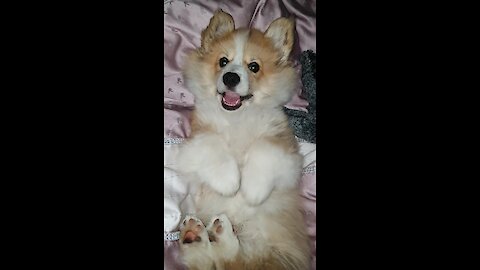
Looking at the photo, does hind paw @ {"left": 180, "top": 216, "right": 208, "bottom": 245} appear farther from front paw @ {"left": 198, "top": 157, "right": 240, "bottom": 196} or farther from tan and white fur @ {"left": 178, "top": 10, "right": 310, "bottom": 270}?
front paw @ {"left": 198, "top": 157, "right": 240, "bottom": 196}

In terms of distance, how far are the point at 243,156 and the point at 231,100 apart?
0.70ft

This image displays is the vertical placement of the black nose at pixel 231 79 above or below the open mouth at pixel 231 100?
above

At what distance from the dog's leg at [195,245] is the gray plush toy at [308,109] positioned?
Answer: 1.70 ft

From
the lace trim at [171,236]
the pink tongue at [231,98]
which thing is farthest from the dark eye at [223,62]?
the lace trim at [171,236]

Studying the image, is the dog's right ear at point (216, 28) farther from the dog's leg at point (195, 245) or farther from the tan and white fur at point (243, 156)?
the dog's leg at point (195, 245)

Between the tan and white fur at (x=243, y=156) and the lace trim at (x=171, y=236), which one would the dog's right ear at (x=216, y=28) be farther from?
the lace trim at (x=171, y=236)

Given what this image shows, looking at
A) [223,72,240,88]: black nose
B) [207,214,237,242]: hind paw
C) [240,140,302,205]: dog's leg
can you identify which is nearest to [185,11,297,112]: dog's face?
[223,72,240,88]: black nose

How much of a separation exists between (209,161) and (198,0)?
1.98 ft

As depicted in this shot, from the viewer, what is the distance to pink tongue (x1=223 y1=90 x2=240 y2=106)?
6.18ft

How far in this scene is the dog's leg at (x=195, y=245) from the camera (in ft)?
5.97

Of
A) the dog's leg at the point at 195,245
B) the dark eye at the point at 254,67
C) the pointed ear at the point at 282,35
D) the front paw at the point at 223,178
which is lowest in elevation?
the dog's leg at the point at 195,245

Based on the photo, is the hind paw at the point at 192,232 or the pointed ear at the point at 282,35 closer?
the hind paw at the point at 192,232

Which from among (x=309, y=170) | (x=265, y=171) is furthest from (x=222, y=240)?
(x=309, y=170)

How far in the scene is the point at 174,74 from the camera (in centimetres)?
187
